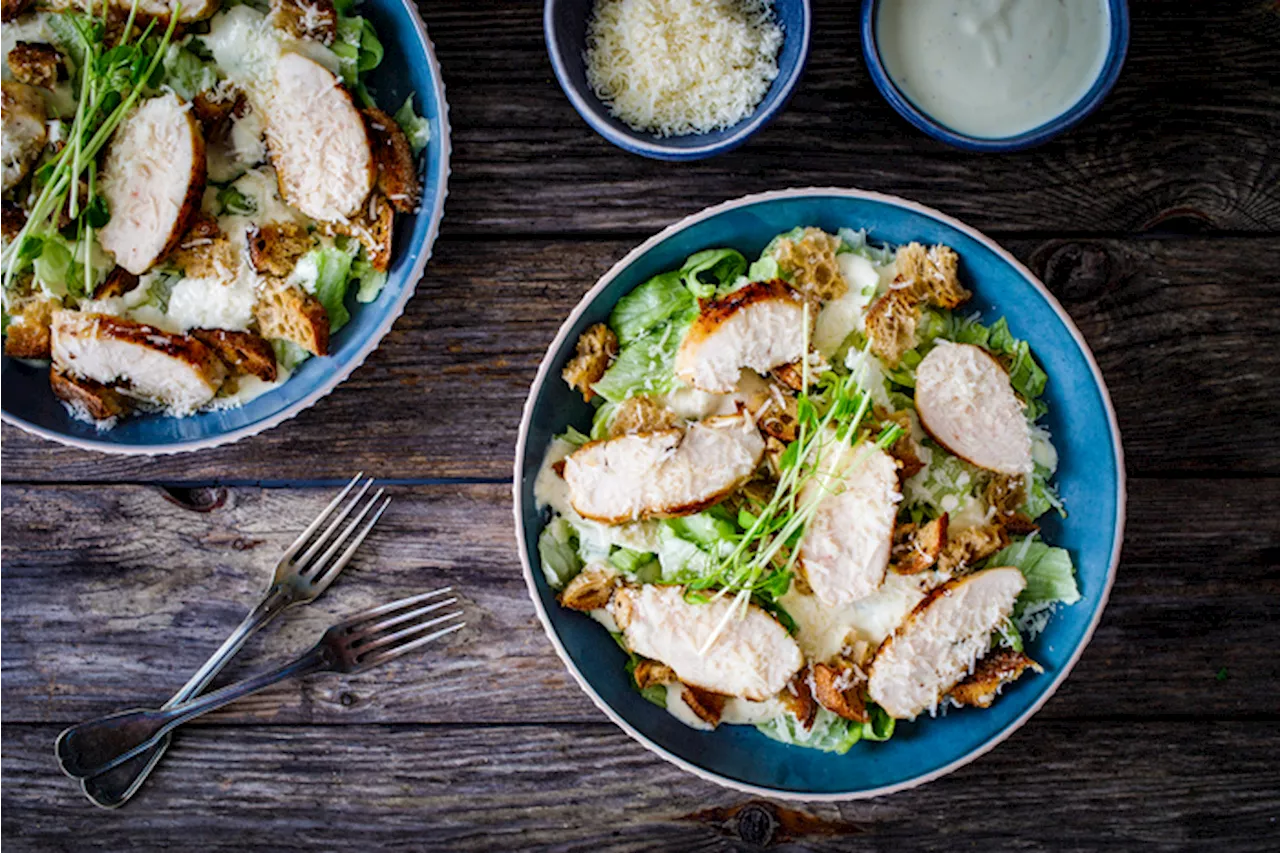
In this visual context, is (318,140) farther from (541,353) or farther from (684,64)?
(684,64)

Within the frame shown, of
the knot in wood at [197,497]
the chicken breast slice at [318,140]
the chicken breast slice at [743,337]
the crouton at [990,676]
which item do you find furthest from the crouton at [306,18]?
the crouton at [990,676]

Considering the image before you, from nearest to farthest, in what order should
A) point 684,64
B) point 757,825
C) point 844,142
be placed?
point 684,64
point 844,142
point 757,825

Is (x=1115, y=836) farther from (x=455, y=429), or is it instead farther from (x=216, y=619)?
(x=216, y=619)

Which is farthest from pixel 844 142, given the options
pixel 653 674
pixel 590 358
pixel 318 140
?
pixel 653 674

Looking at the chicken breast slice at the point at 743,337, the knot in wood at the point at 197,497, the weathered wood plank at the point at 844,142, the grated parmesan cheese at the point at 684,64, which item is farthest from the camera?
the knot in wood at the point at 197,497

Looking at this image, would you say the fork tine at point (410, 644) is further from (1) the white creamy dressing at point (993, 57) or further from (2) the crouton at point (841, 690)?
(1) the white creamy dressing at point (993, 57)

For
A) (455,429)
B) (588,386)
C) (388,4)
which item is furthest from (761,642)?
(388,4)

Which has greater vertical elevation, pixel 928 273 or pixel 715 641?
pixel 928 273
